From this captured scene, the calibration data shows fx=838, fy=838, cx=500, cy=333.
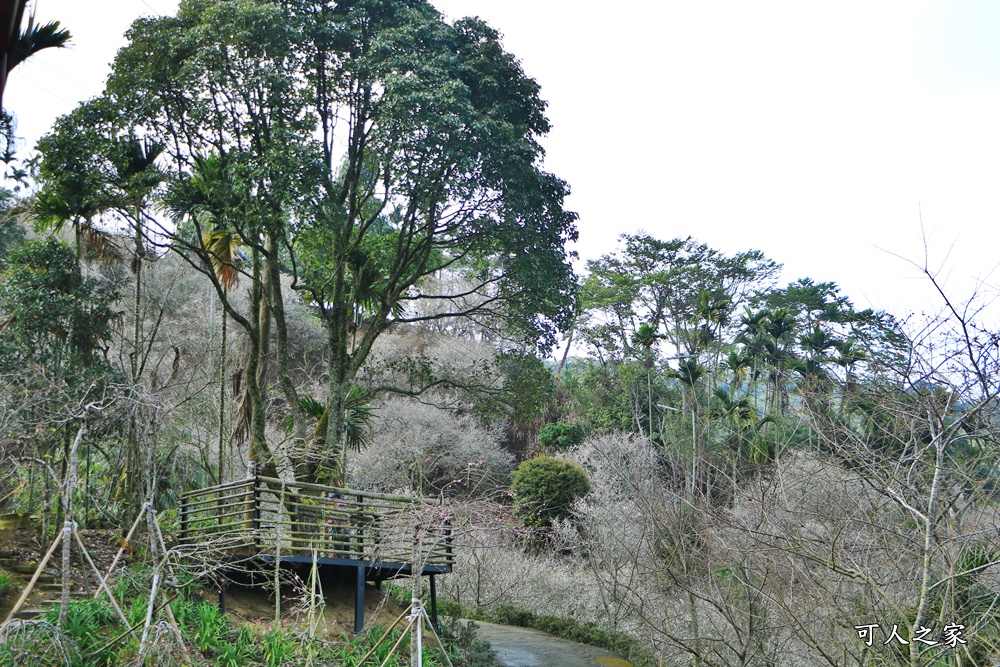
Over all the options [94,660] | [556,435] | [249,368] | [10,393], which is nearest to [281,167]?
[249,368]

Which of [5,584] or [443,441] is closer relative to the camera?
[5,584]

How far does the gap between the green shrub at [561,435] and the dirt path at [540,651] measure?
34.4 feet

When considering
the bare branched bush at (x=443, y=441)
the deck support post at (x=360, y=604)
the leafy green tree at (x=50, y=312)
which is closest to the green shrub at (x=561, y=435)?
the bare branched bush at (x=443, y=441)

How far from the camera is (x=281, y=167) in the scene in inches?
488

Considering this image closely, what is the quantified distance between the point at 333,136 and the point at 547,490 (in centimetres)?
990

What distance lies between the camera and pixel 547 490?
65.1 ft

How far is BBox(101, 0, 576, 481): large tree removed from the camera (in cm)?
1271

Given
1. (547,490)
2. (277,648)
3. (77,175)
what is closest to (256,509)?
(277,648)

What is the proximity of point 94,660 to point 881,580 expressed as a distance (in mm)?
7412

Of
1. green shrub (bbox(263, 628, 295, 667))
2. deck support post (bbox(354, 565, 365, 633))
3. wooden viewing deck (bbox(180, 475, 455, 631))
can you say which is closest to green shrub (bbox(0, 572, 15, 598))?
wooden viewing deck (bbox(180, 475, 455, 631))

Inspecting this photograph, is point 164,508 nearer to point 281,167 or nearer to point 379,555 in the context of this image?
point 379,555

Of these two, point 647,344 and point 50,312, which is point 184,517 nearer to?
point 50,312

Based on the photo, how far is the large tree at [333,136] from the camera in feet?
41.7

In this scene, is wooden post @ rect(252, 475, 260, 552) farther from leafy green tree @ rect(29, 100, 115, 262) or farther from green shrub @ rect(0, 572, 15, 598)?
leafy green tree @ rect(29, 100, 115, 262)
